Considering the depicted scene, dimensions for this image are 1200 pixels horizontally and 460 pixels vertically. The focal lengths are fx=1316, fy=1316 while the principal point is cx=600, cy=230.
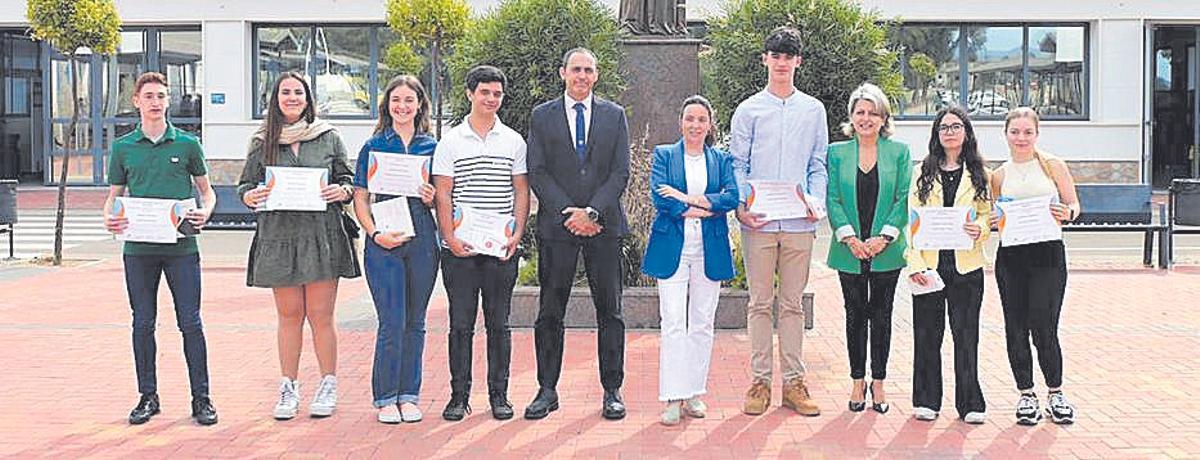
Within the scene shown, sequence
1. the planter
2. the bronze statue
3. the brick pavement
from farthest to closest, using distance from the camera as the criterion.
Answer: the bronze statue
the planter
the brick pavement

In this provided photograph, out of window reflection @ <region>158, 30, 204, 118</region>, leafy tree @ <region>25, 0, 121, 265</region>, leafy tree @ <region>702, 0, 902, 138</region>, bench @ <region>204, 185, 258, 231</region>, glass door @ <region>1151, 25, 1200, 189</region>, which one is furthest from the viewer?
glass door @ <region>1151, 25, 1200, 189</region>

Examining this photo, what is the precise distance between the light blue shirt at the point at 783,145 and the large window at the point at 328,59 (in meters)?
22.5

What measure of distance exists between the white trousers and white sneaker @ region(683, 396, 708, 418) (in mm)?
67

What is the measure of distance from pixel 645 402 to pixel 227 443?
7.71ft

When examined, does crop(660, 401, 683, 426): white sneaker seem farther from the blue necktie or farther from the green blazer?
the blue necktie

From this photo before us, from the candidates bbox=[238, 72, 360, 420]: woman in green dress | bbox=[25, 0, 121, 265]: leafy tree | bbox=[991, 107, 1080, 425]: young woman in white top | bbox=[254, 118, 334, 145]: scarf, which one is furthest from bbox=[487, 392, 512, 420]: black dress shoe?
bbox=[25, 0, 121, 265]: leafy tree

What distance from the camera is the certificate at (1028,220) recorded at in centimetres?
679

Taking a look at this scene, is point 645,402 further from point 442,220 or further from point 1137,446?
point 1137,446

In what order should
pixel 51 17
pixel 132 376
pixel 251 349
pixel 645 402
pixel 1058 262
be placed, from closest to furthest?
pixel 1058 262
pixel 645 402
pixel 132 376
pixel 251 349
pixel 51 17

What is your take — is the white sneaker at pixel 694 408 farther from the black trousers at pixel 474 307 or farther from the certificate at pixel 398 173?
the certificate at pixel 398 173

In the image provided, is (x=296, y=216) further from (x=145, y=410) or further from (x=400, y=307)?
(x=145, y=410)

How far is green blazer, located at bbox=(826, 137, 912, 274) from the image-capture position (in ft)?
23.0

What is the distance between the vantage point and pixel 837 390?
7.95m

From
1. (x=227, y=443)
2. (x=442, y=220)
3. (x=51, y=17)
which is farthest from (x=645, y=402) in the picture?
(x=51, y=17)
